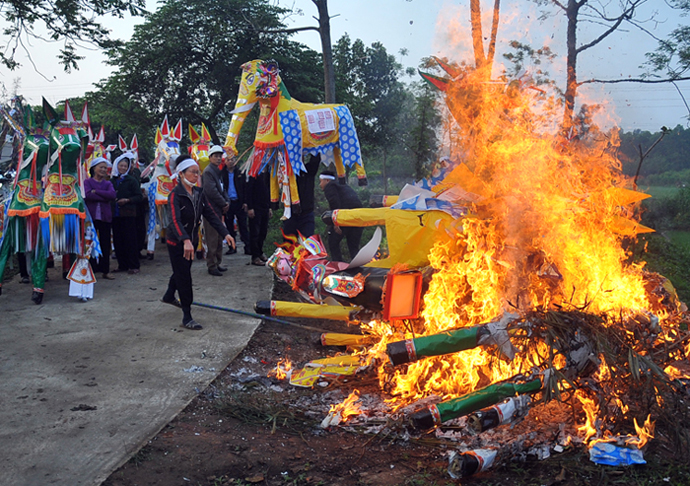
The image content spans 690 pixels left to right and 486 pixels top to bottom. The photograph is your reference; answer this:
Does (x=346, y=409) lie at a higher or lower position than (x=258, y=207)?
lower

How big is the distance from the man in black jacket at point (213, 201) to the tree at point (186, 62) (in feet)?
37.0

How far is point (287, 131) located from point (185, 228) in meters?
2.08

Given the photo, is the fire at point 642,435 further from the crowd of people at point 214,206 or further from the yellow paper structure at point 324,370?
the crowd of people at point 214,206

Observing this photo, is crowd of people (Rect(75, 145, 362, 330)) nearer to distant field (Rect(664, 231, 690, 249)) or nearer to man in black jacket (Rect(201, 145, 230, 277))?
man in black jacket (Rect(201, 145, 230, 277))

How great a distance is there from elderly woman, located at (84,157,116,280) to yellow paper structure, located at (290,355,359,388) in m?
4.61

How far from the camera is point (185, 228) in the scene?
6.35 metres

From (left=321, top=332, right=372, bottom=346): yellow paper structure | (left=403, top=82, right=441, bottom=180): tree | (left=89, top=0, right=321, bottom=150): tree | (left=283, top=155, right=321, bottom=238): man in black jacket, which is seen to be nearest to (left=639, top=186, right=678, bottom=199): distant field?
(left=403, top=82, right=441, bottom=180): tree

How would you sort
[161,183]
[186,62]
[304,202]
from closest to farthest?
[304,202], [161,183], [186,62]

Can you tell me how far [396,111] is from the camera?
85.3 feet

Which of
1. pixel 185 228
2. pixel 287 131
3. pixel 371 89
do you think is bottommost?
pixel 185 228

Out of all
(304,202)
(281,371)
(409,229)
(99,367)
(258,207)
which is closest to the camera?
(409,229)

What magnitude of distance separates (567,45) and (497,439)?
1031cm

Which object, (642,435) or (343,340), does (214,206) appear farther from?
(642,435)

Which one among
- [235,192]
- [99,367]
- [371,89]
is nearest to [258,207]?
[235,192]
